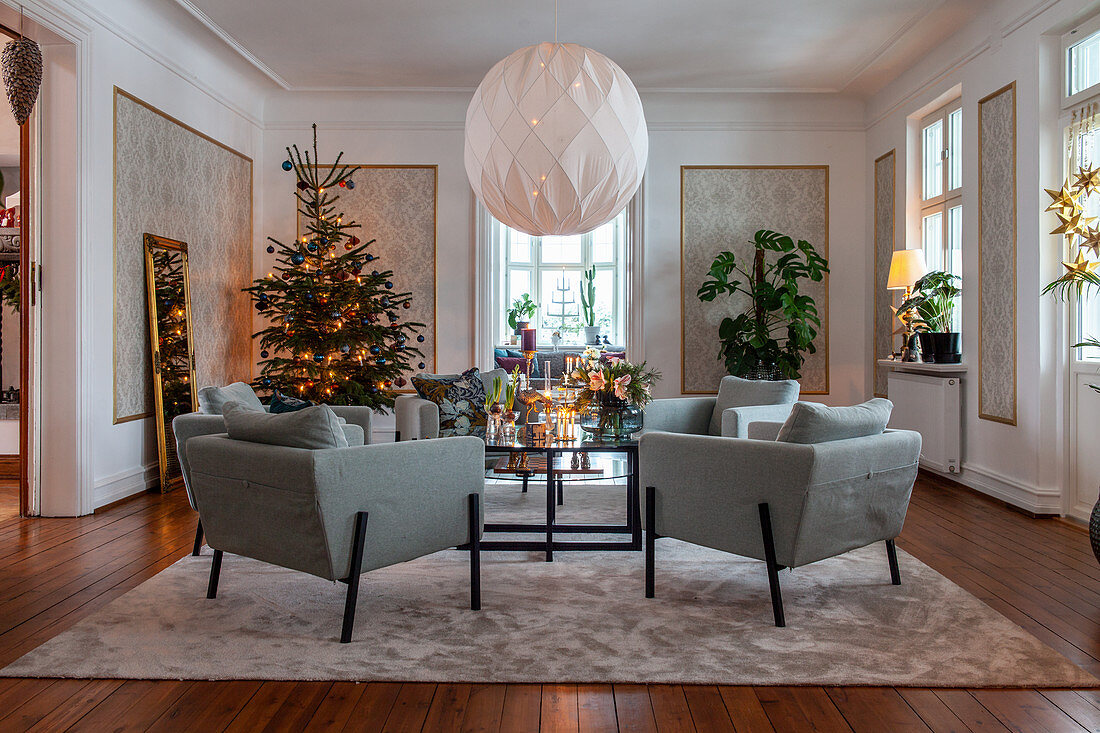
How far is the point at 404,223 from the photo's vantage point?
7281 mm

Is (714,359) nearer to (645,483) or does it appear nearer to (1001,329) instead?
(1001,329)

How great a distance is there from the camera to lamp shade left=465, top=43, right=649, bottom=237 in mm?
3396

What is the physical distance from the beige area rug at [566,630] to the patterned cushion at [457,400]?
4.17 feet

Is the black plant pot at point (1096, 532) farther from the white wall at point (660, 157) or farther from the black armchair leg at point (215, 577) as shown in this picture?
the white wall at point (660, 157)

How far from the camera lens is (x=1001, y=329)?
4.96 metres

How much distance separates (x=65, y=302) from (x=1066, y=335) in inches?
225

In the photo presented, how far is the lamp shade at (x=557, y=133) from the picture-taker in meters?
3.40

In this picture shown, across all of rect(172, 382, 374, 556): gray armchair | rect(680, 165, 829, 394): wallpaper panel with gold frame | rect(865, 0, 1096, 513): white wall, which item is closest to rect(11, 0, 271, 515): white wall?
rect(172, 382, 374, 556): gray armchair

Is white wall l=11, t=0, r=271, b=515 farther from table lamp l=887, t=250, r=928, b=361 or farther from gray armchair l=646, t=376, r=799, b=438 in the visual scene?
table lamp l=887, t=250, r=928, b=361

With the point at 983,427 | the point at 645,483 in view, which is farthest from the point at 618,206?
the point at 983,427

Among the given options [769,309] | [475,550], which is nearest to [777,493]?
[475,550]

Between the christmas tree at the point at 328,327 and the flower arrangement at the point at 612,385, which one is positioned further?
the christmas tree at the point at 328,327

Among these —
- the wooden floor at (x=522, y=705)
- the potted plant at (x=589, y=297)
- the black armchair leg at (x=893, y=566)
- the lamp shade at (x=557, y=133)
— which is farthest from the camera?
the potted plant at (x=589, y=297)

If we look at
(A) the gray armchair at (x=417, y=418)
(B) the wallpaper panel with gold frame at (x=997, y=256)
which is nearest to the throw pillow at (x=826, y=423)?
(A) the gray armchair at (x=417, y=418)
